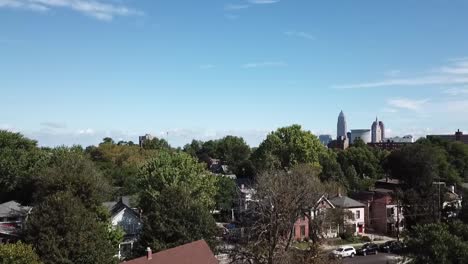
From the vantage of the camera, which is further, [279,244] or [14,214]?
[14,214]

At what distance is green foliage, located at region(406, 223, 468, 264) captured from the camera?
3052cm

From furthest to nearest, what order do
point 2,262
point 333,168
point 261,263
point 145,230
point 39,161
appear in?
point 333,168 → point 39,161 → point 145,230 → point 261,263 → point 2,262

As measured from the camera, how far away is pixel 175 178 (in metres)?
48.8

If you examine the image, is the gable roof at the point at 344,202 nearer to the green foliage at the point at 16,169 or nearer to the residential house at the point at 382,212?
the residential house at the point at 382,212

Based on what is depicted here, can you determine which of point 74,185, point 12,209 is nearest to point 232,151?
point 12,209

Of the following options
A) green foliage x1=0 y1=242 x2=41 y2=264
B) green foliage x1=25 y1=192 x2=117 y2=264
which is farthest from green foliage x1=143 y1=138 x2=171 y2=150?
green foliage x1=0 y1=242 x2=41 y2=264

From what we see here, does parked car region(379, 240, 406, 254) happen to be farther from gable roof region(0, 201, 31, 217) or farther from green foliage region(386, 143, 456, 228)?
gable roof region(0, 201, 31, 217)

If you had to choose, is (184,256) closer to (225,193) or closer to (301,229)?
(301,229)

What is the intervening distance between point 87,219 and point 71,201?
1.56 m

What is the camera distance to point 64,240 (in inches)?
1272

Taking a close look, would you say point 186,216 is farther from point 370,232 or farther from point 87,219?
point 370,232

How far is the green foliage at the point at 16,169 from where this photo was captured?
6144 cm

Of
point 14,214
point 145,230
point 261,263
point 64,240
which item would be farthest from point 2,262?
point 14,214

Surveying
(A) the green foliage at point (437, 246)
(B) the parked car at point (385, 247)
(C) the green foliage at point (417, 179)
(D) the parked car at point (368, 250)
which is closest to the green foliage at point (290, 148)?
(C) the green foliage at point (417, 179)
